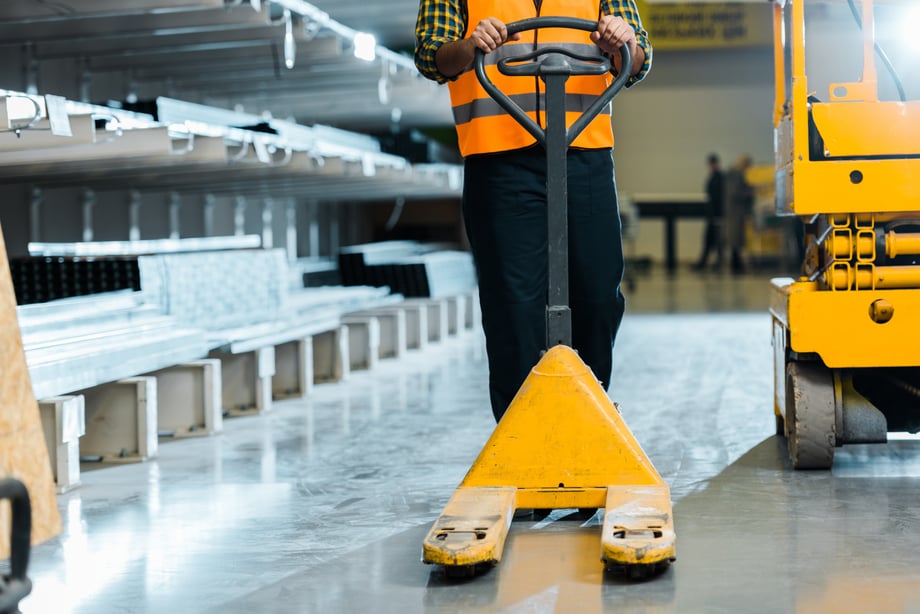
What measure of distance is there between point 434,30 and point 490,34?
0.33 metres

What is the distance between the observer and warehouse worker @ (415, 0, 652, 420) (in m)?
3.12

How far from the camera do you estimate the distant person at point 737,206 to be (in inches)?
714

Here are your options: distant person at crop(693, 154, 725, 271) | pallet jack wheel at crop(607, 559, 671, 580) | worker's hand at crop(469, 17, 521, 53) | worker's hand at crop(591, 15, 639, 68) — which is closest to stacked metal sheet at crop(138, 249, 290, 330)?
worker's hand at crop(469, 17, 521, 53)

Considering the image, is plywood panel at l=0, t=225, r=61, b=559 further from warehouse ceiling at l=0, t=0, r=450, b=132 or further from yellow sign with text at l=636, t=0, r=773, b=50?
yellow sign with text at l=636, t=0, r=773, b=50

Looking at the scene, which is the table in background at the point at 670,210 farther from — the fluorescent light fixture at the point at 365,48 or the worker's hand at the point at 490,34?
the worker's hand at the point at 490,34

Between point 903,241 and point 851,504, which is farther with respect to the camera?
point 903,241

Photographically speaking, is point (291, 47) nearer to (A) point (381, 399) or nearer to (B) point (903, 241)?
(A) point (381, 399)

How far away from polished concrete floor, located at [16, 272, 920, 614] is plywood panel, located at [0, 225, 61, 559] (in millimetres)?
566

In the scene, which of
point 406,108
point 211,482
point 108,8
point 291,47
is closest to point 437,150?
point 406,108

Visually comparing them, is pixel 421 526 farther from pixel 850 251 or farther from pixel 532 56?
pixel 850 251

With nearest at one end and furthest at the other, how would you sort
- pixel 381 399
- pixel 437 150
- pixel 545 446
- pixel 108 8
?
pixel 545 446, pixel 108 8, pixel 381 399, pixel 437 150

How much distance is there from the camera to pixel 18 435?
1775 mm

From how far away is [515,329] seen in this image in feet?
10.3

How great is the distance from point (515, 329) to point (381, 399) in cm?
239
